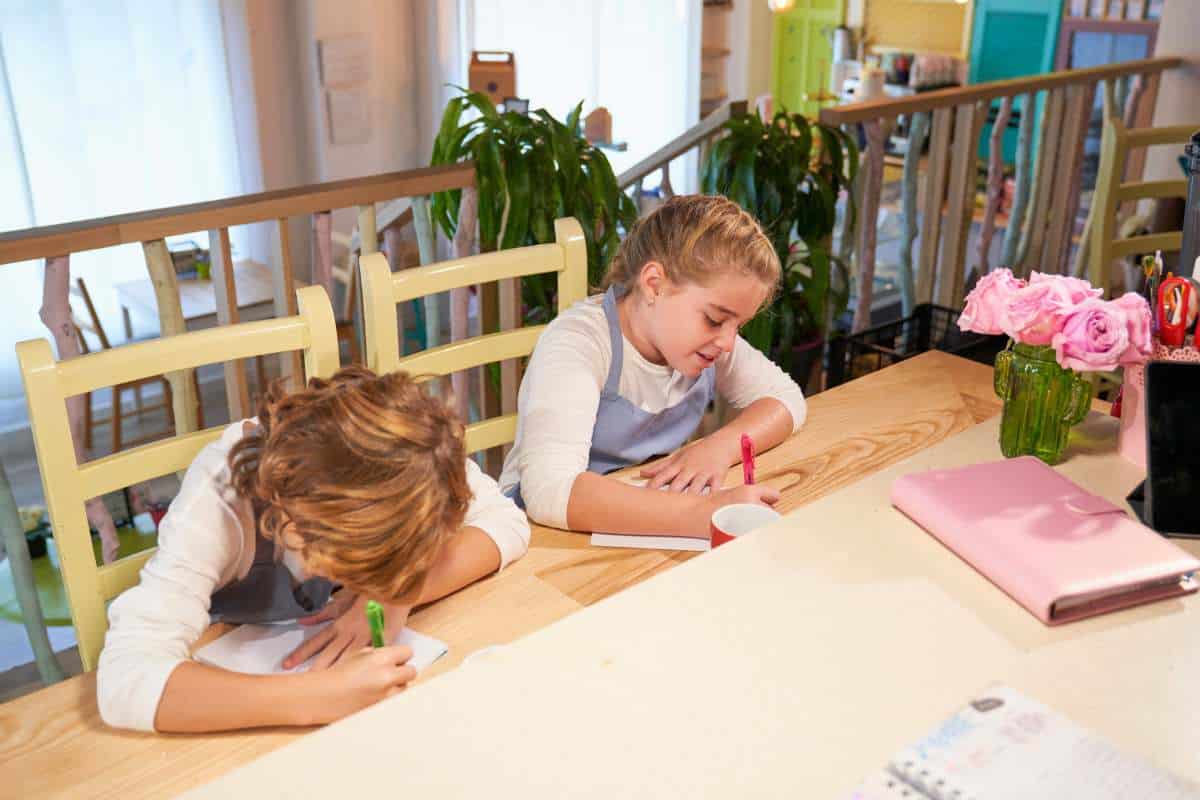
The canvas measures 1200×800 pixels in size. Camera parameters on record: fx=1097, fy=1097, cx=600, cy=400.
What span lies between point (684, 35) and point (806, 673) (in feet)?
18.7

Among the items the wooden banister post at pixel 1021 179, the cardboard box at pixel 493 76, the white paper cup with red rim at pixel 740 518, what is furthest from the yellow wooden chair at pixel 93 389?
the cardboard box at pixel 493 76

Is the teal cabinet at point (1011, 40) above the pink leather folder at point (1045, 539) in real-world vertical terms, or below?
above

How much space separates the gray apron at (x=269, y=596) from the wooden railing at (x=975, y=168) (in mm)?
2083

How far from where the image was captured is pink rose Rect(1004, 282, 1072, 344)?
4.30 ft

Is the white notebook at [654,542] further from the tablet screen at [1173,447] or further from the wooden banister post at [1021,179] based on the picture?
the wooden banister post at [1021,179]

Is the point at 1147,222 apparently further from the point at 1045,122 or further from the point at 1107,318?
the point at 1107,318

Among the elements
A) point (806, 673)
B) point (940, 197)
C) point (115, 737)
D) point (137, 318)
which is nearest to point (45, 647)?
point (115, 737)

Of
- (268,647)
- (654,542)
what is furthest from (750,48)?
(268,647)

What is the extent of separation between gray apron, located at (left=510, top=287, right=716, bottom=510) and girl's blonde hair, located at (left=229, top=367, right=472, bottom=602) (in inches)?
19.5

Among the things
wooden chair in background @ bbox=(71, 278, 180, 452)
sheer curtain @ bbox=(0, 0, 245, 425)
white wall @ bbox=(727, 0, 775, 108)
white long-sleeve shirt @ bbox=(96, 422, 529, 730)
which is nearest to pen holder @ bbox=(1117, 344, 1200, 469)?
white long-sleeve shirt @ bbox=(96, 422, 529, 730)

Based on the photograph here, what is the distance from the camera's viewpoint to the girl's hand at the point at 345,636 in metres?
1.18

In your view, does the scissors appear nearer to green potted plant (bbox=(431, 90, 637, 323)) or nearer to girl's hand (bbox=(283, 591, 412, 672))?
girl's hand (bbox=(283, 591, 412, 672))

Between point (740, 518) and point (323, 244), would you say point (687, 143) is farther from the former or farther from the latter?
point (740, 518)

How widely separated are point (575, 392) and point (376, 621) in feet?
1.96
